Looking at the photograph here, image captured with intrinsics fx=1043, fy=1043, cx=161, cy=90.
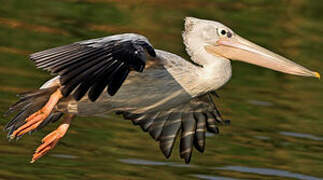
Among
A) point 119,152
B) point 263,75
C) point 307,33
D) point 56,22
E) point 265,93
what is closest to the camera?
point 119,152

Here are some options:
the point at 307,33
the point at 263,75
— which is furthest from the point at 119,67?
the point at 307,33

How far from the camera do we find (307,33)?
2220 centimetres

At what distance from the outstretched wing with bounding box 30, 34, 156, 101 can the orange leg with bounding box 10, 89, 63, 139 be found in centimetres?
78

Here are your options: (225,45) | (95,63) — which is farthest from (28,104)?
(225,45)

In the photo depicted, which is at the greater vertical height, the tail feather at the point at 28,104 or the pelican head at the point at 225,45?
the pelican head at the point at 225,45

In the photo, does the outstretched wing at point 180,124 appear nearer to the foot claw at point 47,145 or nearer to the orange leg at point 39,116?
the foot claw at point 47,145

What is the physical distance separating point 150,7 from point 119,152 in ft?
33.4

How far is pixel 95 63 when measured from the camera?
9758mm

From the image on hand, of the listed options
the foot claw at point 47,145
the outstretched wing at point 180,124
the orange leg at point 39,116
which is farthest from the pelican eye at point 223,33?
the foot claw at point 47,145

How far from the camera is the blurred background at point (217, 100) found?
12430 millimetres

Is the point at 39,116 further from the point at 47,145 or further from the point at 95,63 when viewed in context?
the point at 95,63

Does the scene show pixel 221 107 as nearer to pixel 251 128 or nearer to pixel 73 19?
pixel 251 128

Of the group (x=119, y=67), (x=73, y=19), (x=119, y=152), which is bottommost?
(x=73, y=19)

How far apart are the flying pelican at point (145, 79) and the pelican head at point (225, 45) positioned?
0.01m
